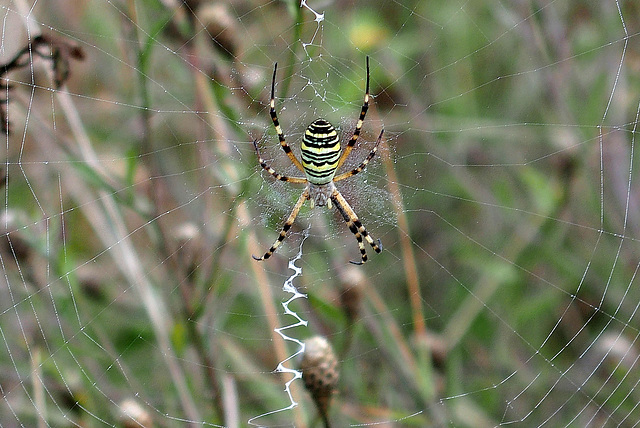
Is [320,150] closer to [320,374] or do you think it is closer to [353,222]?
[353,222]

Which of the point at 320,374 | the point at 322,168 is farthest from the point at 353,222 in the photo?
the point at 320,374

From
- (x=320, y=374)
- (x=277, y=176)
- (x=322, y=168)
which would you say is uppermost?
(x=322, y=168)

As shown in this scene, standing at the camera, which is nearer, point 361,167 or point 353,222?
point 361,167

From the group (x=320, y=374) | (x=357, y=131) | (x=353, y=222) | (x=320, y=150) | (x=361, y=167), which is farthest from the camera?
(x=353, y=222)

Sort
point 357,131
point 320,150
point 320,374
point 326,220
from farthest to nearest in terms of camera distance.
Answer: point 326,220
point 357,131
point 320,150
point 320,374

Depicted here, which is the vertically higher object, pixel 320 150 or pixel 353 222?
pixel 320 150

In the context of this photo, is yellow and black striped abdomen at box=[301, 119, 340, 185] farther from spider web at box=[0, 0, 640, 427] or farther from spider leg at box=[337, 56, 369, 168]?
spider web at box=[0, 0, 640, 427]

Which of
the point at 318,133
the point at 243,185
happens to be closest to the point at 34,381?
the point at 243,185
